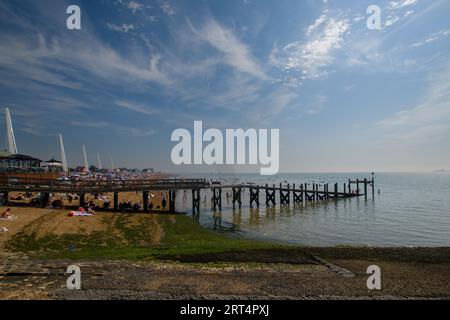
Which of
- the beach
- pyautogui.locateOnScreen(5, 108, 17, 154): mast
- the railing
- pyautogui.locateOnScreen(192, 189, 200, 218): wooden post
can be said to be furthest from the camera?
pyautogui.locateOnScreen(5, 108, 17, 154): mast

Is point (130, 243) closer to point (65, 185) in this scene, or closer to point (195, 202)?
point (65, 185)

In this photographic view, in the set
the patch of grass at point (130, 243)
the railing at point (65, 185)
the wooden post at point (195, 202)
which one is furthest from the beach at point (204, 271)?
the wooden post at point (195, 202)

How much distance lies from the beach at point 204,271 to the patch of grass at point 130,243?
86 mm

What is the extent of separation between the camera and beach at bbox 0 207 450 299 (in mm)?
8305

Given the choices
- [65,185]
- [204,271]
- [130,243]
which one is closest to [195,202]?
[65,185]

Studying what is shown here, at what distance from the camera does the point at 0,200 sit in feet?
85.6

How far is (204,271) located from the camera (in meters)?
10.7

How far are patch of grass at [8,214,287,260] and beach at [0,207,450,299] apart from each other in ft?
0.28

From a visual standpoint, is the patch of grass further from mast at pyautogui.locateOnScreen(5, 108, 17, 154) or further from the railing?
mast at pyautogui.locateOnScreen(5, 108, 17, 154)

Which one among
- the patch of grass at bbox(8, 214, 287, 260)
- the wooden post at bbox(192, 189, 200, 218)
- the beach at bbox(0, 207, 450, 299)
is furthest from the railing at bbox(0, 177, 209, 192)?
the beach at bbox(0, 207, 450, 299)

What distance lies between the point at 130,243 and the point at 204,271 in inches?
401
